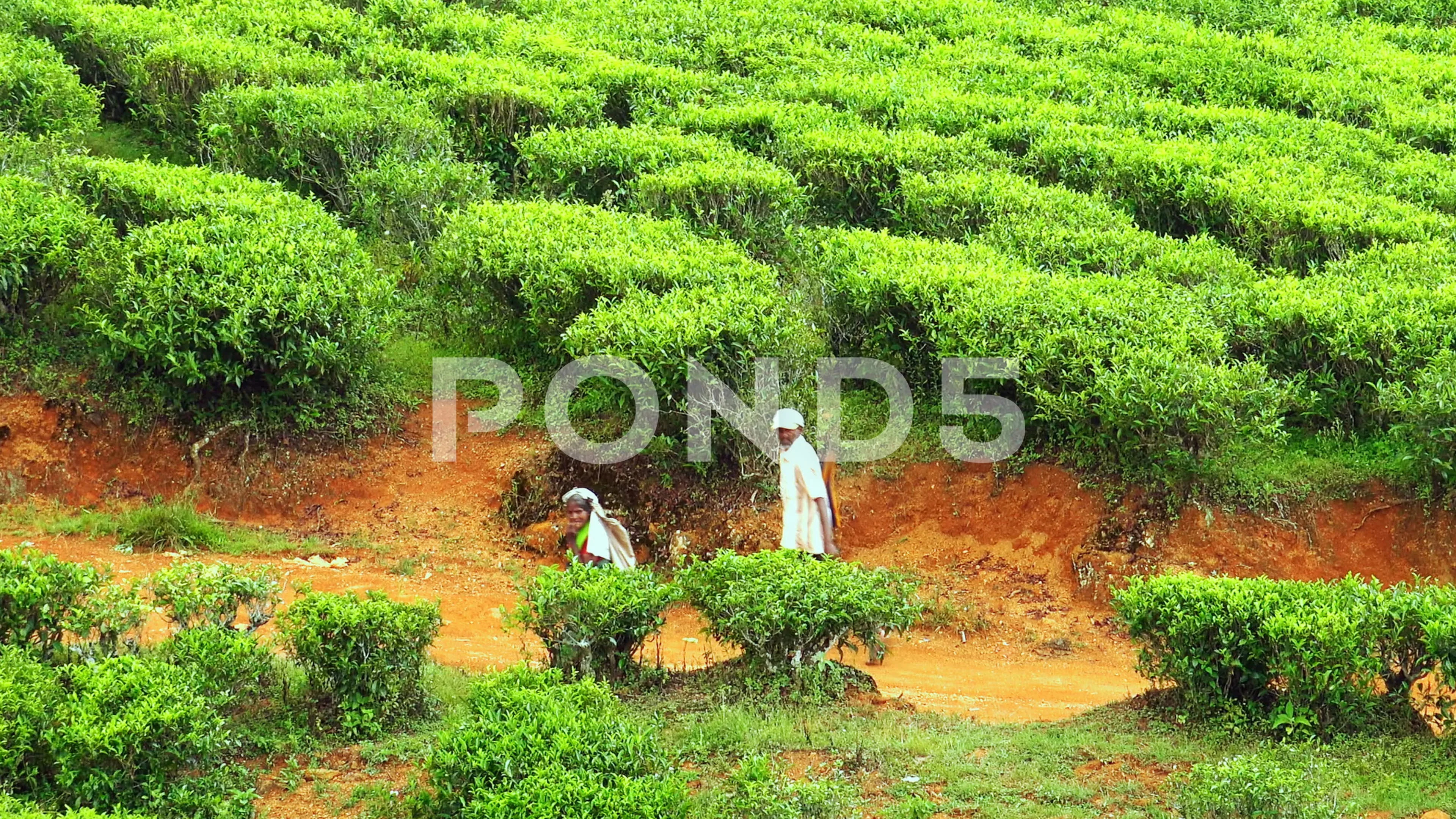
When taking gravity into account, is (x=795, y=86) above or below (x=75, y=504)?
above

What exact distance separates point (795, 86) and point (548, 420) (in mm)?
6122

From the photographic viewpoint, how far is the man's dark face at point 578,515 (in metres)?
9.66

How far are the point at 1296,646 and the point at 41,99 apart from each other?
39.7ft

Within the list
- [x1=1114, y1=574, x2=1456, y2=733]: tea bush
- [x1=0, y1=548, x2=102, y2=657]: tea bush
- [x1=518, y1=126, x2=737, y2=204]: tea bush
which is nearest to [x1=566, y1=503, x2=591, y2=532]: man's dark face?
[x1=0, y1=548, x2=102, y2=657]: tea bush

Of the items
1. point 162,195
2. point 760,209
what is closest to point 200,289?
point 162,195

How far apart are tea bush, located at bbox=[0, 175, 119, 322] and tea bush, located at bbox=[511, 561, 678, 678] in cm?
541

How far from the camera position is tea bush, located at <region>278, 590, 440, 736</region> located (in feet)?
24.3

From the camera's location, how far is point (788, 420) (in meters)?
9.73

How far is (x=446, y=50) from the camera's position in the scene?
17328 millimetres

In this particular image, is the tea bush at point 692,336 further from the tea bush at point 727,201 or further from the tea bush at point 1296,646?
the tea bush at point 1296,646

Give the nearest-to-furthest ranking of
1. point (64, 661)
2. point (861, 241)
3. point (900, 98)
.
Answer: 1. point (64, 661)
2. point (861, 241)
3. point (900, 98)

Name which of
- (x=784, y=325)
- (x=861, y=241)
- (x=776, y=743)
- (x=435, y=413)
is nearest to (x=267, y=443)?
(x=435, y=413)

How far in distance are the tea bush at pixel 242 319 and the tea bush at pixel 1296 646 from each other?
6.36 m

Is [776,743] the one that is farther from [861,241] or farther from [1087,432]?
[861,241]
